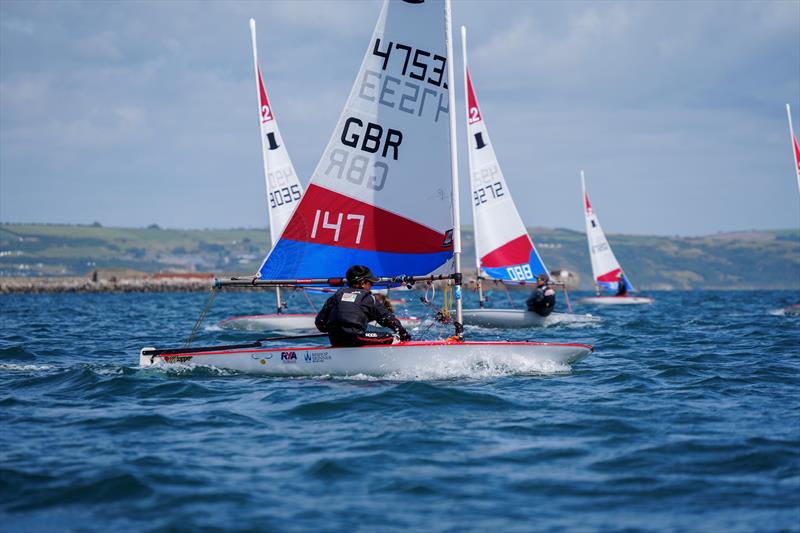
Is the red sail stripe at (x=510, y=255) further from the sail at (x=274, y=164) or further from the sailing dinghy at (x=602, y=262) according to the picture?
the sailing dinghy at (x=602, y=262)

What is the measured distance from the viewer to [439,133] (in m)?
14.6

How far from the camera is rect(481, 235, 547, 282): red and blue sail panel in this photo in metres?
29.2

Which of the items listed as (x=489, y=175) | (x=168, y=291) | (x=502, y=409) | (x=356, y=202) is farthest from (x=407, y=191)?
(x=168, y=291)

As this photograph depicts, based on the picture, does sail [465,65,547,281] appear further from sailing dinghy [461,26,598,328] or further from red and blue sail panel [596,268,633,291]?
red and blue sail panel [596,268,633,291]

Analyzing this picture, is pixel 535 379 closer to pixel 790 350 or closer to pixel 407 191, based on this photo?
pixel 407 191

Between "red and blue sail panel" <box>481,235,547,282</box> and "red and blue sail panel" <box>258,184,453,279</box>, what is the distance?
14.5 meters

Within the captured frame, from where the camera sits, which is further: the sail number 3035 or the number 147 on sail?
the sail number 3035

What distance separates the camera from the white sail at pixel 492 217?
28.8m

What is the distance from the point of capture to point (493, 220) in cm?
2925

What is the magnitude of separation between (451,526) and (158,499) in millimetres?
2454

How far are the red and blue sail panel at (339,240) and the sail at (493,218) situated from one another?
1425 centimetres

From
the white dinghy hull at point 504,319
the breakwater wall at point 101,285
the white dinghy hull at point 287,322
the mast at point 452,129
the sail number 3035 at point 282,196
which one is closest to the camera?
the mast at point 452,129

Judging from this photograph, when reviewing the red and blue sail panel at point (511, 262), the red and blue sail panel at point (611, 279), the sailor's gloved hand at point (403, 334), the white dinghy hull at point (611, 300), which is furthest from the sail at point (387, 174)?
the red and blue sail panel at point (611, 279)

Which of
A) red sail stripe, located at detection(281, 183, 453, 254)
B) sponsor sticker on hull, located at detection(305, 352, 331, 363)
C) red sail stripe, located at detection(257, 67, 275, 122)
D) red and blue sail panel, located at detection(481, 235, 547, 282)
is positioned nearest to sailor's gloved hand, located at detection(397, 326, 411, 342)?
Answer: sponsor sticker on hull, located at detection(305, 352, 331, 363)
